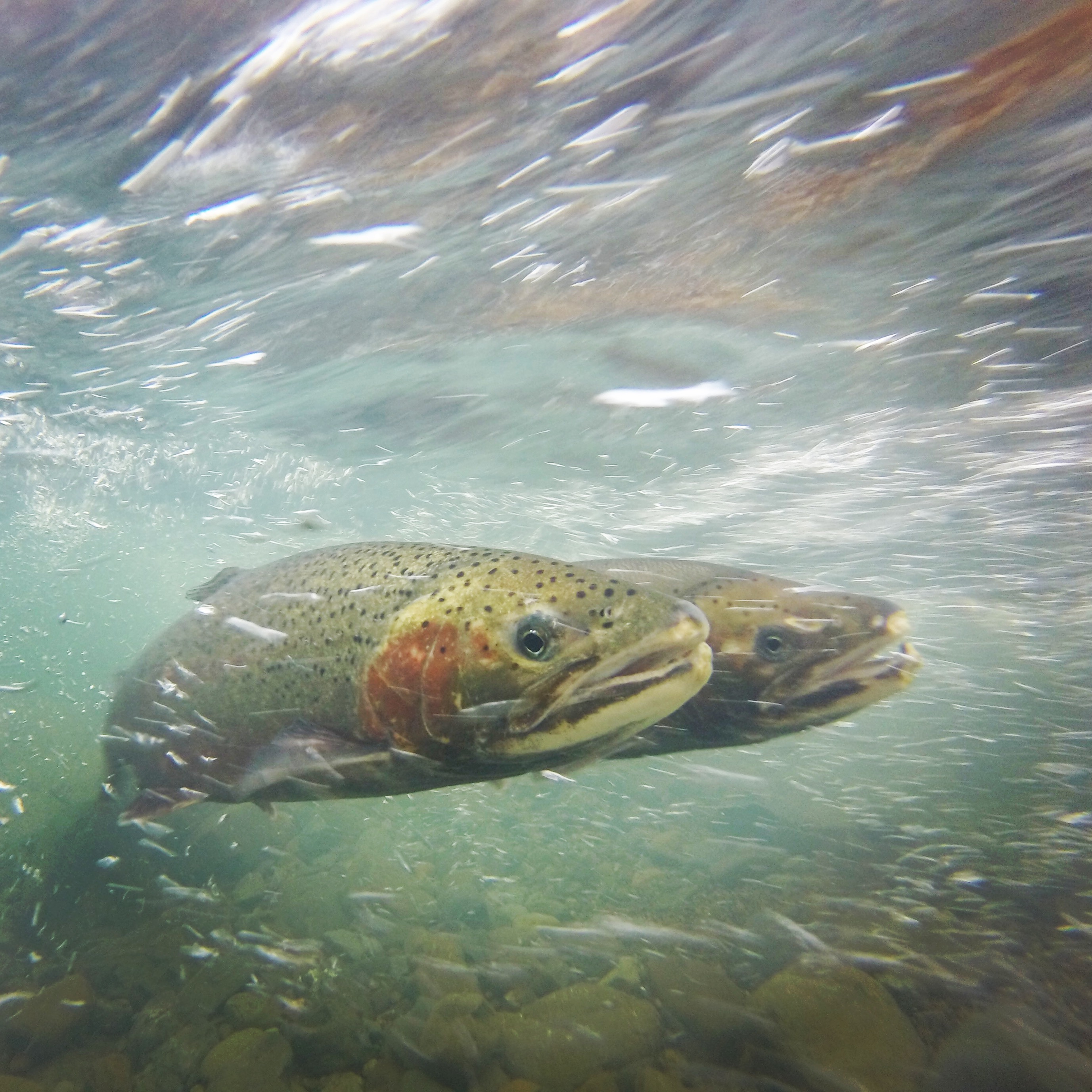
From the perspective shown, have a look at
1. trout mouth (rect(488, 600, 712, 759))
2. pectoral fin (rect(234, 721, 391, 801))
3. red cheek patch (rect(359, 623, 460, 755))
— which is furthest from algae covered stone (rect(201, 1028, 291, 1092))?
trout mouth (rect(488, 600, 712, 759))

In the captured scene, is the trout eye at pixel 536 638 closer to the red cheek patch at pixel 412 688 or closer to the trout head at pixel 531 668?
the trout head at pixel 531 668

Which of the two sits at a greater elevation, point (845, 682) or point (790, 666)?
point (790, 666)

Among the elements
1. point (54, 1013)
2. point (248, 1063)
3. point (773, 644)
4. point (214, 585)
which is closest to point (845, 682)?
point (773, 644)

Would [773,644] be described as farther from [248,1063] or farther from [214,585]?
[214,585]

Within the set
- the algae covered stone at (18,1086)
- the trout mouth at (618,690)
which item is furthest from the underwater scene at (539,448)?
the algae covered stone at (18,1086)

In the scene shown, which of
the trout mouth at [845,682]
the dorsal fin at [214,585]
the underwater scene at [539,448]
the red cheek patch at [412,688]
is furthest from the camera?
the dorsal fin at [214,585]

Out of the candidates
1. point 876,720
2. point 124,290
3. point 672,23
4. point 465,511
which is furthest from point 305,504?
point 876,720
